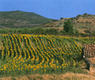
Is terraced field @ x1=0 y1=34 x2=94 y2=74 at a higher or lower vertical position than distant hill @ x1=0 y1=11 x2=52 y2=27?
lower

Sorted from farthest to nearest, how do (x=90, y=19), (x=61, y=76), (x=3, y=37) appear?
(x=90, y=19)
(x=3, y=37)
(x=61, y=76)

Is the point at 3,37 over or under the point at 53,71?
over

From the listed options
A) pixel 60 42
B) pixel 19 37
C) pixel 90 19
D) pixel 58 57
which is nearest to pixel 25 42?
pixel 19 37

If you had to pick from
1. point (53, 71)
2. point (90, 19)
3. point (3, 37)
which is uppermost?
point (90, 19)

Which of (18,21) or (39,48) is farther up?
(18,21)

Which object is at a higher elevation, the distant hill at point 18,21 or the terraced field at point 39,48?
the distant hill at point 18,21

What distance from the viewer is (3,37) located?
92.1ft

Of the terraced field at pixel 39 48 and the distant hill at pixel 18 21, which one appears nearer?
the terraced field at pixel 39 48

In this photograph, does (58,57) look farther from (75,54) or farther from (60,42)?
(60,42)

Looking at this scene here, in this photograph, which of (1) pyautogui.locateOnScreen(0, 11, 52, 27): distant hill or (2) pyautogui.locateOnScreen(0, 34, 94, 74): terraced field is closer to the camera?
(2) pyautogui.locateOnScreen(0, 34, 94, 74): terraced field

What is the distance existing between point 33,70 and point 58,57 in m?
7.85

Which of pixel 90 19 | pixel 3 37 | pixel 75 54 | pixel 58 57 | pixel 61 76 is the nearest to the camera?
pixel 61 76

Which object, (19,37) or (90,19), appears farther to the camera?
(90,19)

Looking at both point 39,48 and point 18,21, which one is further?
point 18,21
